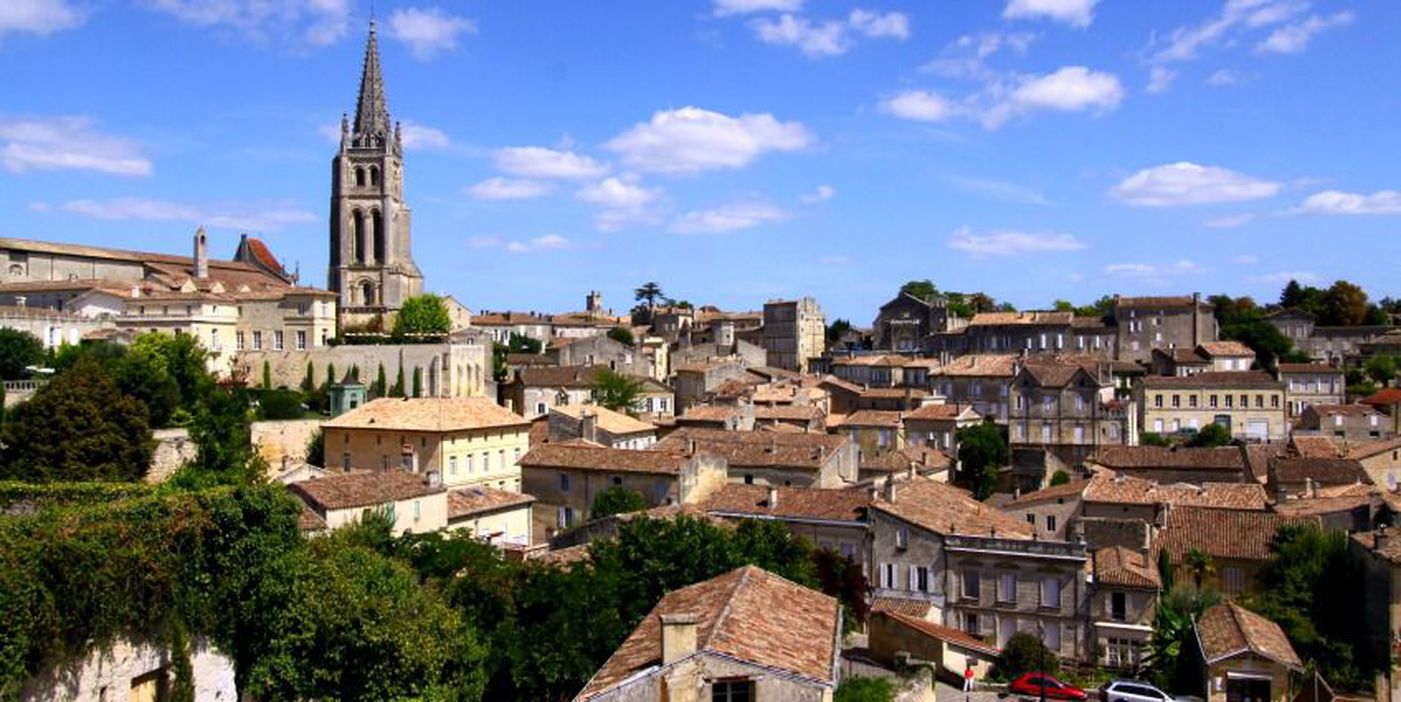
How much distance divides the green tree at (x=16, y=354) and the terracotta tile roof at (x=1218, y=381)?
55.4 meters

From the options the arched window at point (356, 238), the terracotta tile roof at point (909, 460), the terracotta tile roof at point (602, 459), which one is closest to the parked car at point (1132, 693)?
the terracotta tile roof at point (602, 459)

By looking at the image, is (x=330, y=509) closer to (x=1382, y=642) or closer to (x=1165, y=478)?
(x=1382, y=642)

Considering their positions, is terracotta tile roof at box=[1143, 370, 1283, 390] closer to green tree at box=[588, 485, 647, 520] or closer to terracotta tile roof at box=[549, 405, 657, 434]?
terracotta tile roof at box=[549, 405, 657, 434]

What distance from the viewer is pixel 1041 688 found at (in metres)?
28.1

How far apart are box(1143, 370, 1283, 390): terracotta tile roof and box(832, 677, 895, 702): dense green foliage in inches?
1919

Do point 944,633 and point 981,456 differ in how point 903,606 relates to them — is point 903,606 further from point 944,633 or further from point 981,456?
point 981,456

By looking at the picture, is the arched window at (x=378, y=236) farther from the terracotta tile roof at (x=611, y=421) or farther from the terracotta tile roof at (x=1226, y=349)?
the terracotta tile roof at (x=1226, y=349)

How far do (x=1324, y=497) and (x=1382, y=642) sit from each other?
12.2 m

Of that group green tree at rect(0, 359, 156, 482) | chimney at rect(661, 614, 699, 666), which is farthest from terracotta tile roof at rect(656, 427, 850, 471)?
chimney at rect(661, 614, 699, 666)

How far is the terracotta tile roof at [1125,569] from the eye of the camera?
107 ft

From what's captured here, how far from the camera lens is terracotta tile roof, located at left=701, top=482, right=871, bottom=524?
37.4 m

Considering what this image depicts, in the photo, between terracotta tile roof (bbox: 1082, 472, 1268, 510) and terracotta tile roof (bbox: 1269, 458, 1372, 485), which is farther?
terracotta tile roof (bbox: 1269, 458, 1372, 485)

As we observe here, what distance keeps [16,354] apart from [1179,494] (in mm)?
47503

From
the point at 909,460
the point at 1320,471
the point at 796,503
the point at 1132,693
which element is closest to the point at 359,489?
the point at 796,503
